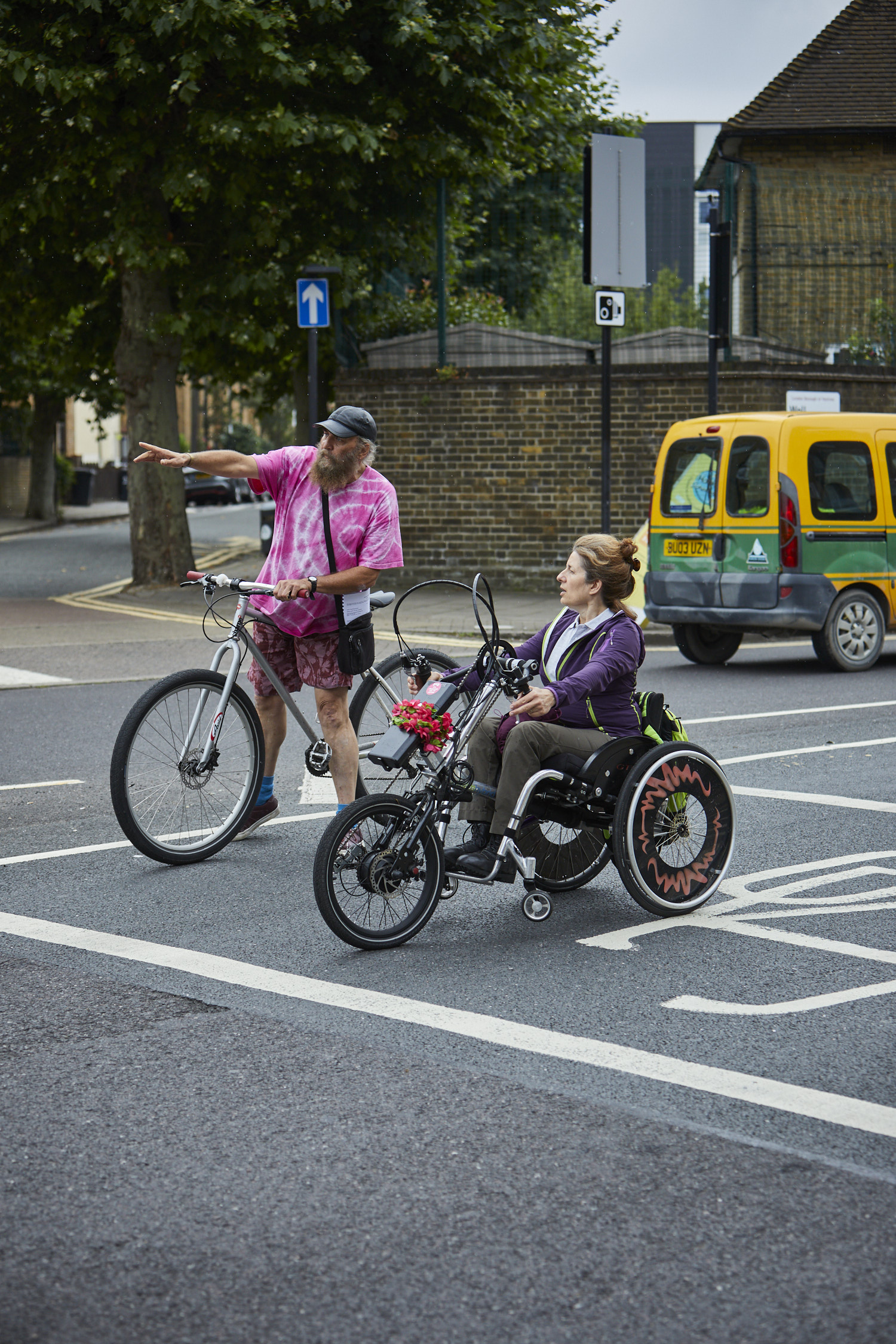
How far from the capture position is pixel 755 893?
580 cm

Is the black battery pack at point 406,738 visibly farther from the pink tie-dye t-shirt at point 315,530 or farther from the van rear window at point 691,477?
the van rear window at point 691,477

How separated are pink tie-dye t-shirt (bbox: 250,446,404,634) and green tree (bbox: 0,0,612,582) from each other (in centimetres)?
1135

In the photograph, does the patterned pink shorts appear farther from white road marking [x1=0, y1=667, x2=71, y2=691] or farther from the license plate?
the license plate

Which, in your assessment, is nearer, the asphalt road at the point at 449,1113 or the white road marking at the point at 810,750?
the asphalt road at the point at 449,1113

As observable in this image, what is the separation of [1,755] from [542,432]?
466 inches

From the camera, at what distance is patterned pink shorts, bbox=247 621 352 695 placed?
6215 millimetres

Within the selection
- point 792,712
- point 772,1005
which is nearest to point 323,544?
point 772,1005

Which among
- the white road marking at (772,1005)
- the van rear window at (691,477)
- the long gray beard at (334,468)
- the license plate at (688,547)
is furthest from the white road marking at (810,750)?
the van rear window at (691,477)

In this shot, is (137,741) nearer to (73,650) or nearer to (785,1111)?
(785,1111)

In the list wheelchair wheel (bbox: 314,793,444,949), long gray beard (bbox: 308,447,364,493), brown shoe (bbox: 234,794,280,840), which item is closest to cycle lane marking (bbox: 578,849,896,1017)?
wheelchair wheel (bbox: 314,793,444,949)

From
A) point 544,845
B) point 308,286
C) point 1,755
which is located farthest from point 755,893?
point 308,286

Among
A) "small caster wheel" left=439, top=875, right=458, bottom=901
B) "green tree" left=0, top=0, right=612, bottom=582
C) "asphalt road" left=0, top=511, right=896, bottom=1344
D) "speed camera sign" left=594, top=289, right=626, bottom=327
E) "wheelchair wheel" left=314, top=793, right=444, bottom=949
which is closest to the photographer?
"asphalt road" left=0, top=511, right=896, bottom=1344

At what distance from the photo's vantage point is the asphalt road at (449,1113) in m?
2.81

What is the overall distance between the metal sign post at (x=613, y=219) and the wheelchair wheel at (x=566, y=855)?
10093mm
